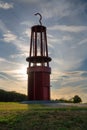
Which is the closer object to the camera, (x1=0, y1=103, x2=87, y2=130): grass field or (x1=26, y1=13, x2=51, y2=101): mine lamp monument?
(x1=0, y1=103, x2=87, y2=130): grass field

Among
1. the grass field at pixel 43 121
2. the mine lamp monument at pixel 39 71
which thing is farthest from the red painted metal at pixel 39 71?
the grass field at pixel 43 121

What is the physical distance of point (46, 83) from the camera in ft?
207

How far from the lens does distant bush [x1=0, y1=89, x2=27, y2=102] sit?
2608 inches

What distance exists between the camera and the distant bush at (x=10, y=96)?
66.2 m

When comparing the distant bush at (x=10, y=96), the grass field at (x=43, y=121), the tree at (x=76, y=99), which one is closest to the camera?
the grass field at (x=43, y=121)

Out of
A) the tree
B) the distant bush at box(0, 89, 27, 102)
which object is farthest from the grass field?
the distant bush at box(0, 89, 27, 102)

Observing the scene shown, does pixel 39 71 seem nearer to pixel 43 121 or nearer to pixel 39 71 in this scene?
pixel 39 71

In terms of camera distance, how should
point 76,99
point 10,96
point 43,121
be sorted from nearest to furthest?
point 43,121 < point 76,99 < point 10,96

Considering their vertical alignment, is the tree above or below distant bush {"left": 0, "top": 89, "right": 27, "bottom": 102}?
below

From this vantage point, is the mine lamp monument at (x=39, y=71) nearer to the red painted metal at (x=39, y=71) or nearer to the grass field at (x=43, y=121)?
the red painted metal at (x=39, y=71)

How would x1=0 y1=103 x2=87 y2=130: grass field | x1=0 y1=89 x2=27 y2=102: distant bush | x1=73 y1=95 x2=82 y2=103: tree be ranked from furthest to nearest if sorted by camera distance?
x1=0 y1=89 x2=27 y2=102: distant bush → x1=73 y1=95 x2=82 y2=103: tree → x1=0 y1=103 x2=87 y2=130: grass field

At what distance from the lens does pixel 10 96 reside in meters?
67.2

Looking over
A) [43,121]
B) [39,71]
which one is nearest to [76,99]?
[39,71]

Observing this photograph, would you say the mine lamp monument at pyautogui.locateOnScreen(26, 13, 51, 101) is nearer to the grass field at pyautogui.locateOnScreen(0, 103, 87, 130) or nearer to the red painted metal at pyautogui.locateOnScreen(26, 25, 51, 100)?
the red painted metal at pyautogui.locateOnScreen(26, 25, 51, 100)
